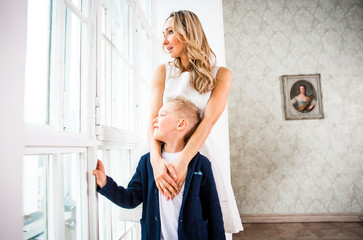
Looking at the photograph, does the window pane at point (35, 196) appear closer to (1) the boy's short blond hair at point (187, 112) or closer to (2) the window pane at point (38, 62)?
(2) the window pane at point (38, 62)

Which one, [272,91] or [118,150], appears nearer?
[118,150]

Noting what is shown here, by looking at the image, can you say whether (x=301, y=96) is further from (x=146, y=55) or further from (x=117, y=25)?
(x=117, y=25)

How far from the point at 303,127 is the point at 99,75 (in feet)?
11.4

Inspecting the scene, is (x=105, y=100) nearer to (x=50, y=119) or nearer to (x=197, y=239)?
(x=50, y=119)

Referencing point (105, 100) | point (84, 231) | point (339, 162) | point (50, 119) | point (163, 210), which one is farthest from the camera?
point (339, 162)

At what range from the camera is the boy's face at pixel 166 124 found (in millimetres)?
976

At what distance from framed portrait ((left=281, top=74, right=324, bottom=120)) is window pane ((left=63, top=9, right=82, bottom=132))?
3.38m

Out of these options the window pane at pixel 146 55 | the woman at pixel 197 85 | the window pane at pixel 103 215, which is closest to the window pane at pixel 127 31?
the woman at pixel 197 85

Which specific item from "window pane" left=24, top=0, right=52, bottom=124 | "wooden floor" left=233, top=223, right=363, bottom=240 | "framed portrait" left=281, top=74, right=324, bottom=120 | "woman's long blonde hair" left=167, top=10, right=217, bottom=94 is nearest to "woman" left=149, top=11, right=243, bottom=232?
"woman's long blonde hair" left=167, top=10, right=217, bottom=94

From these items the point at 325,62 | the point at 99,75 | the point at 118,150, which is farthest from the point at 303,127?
the point at 99,75

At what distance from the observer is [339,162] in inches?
136

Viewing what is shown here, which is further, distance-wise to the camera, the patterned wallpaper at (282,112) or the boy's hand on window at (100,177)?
the patterned wallpaper at (282,112)

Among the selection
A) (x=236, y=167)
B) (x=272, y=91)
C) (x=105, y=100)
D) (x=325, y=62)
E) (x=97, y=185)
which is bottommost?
(x=236, y=167)

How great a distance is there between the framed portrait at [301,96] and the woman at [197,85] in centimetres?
269
